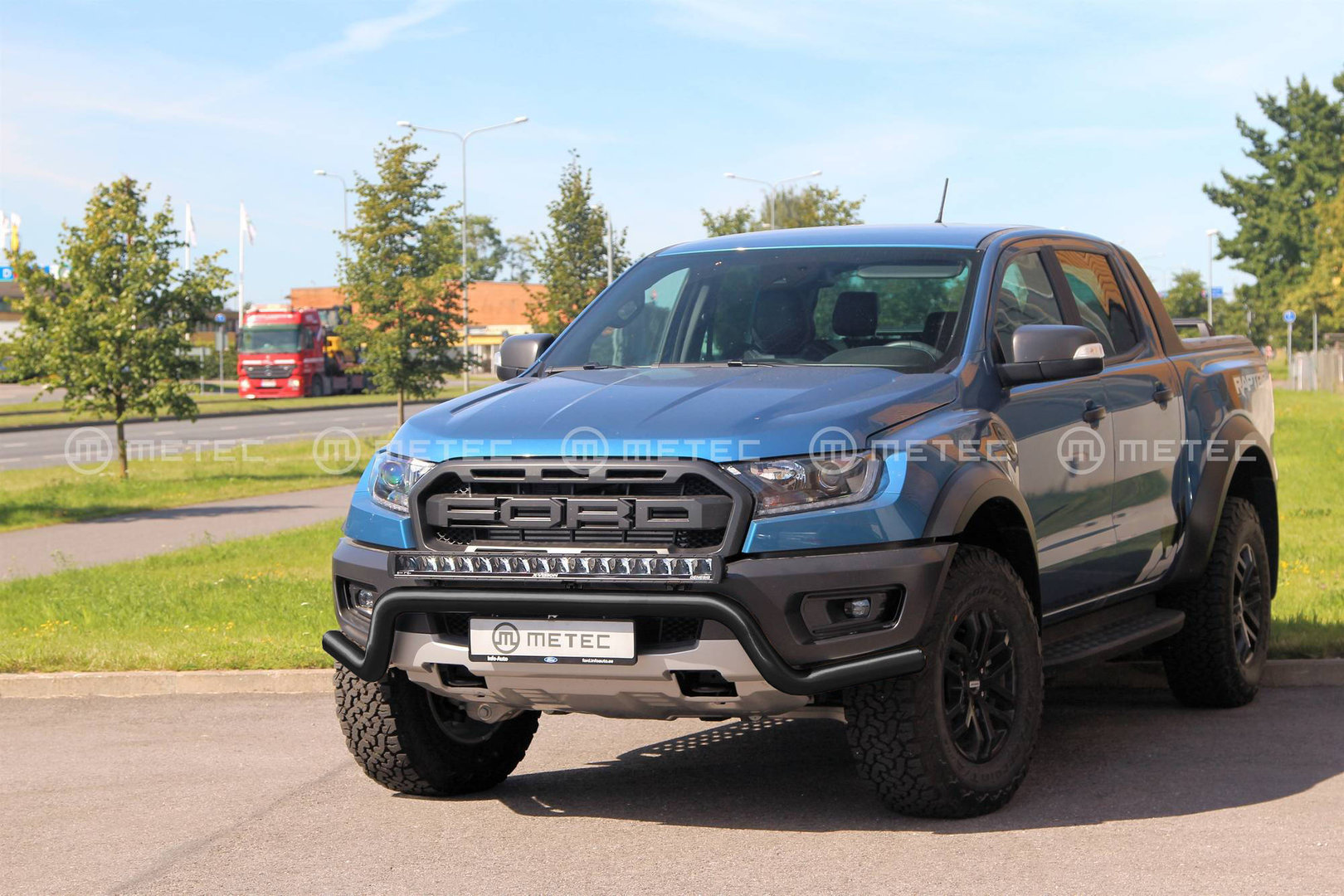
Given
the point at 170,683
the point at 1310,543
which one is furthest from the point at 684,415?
the point at 1310,543

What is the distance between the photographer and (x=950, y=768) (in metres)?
5.24

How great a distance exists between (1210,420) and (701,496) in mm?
3571

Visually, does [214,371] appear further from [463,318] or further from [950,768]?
[950,768]

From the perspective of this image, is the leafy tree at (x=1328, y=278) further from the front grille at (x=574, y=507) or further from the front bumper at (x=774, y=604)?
the front grille at (x=574, y=507)

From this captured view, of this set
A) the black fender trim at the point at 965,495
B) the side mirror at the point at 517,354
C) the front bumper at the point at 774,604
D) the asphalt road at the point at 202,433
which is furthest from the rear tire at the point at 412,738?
the asphalt road at the point at 202,433

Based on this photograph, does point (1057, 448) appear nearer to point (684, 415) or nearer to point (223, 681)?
point (684, 415)

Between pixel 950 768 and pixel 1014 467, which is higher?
pixel 1014 467

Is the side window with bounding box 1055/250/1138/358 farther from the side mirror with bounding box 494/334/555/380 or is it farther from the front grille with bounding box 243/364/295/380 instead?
the front grille with bounding box 243/364/295/380

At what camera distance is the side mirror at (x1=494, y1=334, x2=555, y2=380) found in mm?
6648

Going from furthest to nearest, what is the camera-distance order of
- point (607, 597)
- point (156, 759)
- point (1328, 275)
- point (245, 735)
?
point (1328, 275)
point (245, 735)
point (156, 759)
point (607, 597)

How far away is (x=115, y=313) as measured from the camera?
23438 millimetres

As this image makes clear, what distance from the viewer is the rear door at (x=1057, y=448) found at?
6.02 meters

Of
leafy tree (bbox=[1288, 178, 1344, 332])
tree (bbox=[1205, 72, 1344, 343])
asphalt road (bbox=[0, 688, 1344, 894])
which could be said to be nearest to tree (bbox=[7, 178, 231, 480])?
asphalt road (bbox=[0, 688, 1344, 894])

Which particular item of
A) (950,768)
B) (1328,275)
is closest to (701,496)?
(950,768)
